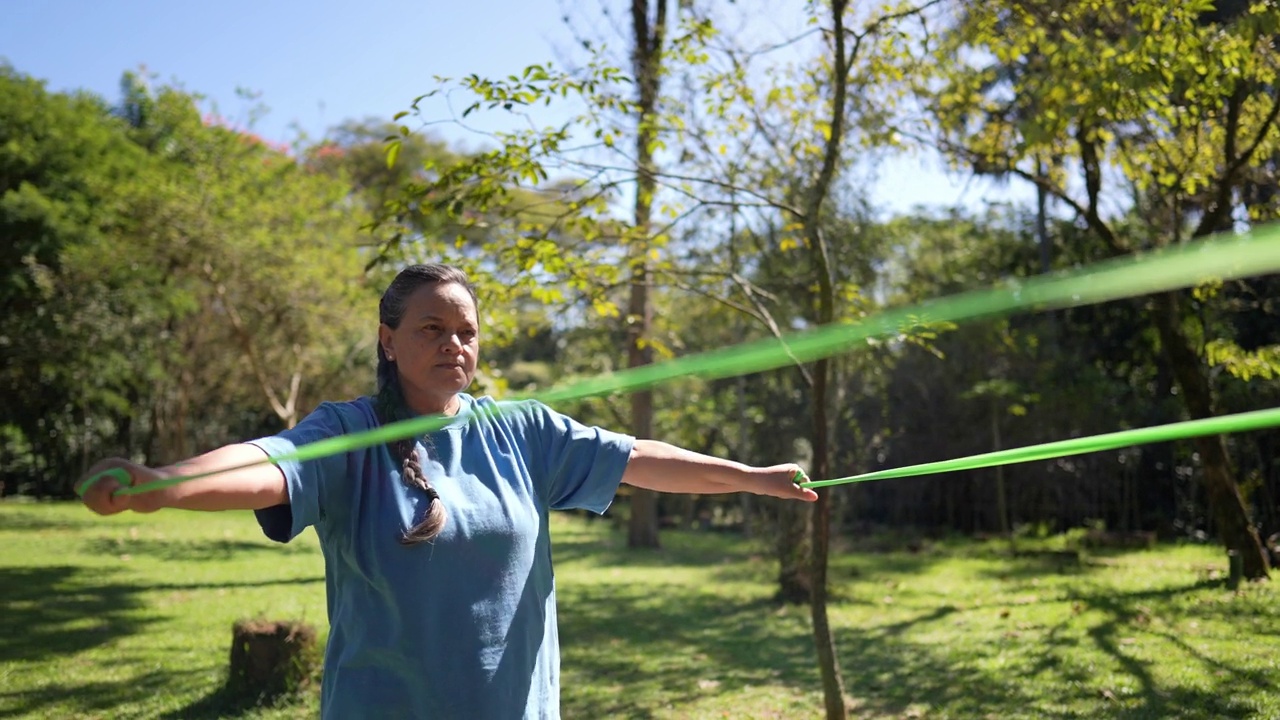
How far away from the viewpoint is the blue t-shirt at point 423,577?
210 centimetres

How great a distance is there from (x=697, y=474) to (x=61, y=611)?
8.43 metres

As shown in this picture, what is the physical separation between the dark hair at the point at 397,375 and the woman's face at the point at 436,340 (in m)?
0.02

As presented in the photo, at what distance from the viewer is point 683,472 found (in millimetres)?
2426

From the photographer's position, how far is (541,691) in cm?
229

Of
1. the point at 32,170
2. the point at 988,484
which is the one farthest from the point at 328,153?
the point at 988,484

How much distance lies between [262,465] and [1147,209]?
10042 mm

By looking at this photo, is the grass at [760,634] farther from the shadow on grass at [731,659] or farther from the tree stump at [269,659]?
the tree stump at [269,659]

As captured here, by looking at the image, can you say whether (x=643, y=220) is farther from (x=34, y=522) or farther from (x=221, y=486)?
(x=34, y=522)

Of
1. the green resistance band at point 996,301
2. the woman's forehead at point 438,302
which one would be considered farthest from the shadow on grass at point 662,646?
the green resistance band at point 996,301

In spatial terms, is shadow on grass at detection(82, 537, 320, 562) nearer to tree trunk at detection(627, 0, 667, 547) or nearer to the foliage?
the foliage

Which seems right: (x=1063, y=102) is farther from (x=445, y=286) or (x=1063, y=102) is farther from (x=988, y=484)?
(x=988, y=484)

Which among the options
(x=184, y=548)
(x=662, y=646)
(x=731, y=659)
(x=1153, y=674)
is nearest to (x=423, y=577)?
(x=1153, y=674)

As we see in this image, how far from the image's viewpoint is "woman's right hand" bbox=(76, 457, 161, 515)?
1.58 m

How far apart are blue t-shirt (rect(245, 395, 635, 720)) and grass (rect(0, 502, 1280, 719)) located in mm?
3982
